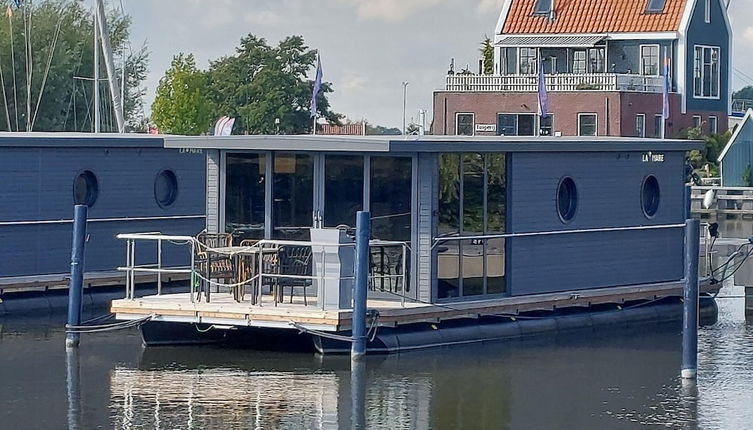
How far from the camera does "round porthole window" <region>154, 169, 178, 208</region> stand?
99.0 feet

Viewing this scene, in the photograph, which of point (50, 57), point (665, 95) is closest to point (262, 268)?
point (50, 57)

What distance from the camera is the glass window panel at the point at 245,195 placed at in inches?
958

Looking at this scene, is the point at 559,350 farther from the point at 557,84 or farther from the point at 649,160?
the point at 557,84

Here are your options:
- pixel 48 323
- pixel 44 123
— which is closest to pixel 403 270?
pixel 48 323

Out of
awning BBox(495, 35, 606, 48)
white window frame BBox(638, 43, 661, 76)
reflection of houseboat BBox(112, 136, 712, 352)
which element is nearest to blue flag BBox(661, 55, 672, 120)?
white window frame BBox(638, 43, 661, 76)

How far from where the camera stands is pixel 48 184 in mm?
28094

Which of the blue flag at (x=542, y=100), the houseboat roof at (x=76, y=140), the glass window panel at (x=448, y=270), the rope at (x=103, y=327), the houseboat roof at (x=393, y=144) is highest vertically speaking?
the blue flag at (x=542, y=100)

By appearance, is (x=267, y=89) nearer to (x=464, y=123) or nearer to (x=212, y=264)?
(x=464, y=123)

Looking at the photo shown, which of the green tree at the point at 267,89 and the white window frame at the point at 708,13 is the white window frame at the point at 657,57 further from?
the green tree at the point at 267,89

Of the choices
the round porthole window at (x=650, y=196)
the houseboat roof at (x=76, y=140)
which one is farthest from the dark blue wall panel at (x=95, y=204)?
the round porthole window at (x=650, y=196)

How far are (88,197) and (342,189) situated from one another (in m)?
6.85

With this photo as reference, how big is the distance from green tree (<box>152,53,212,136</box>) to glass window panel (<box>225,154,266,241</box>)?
38354 mm

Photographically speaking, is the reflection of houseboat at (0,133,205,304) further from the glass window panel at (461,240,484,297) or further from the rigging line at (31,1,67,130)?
the rigging line at (31,1,67,130)

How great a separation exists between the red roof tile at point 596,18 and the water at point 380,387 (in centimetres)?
4408
